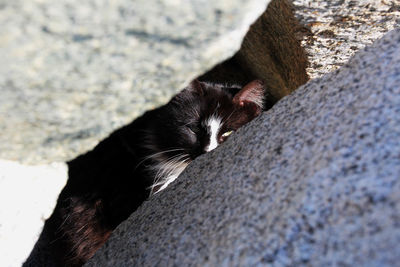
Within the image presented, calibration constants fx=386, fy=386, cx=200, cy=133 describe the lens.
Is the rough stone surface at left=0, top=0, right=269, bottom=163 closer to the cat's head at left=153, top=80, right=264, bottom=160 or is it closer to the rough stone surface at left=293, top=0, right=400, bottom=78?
the rough stone surface at left=293, top=0, right=400, bottom=78

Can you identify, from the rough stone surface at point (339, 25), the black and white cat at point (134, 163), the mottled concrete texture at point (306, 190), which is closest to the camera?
the mottled concrete texture at point (306, 190)

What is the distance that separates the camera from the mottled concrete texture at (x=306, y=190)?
0.50m

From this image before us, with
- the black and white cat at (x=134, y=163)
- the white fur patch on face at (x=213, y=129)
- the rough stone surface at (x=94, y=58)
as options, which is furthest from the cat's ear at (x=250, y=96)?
the rough stone surface at (x=94, y=58)

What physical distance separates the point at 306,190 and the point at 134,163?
1.05 metres

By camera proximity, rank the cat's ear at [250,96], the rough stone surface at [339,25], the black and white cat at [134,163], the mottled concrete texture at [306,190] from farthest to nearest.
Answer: the cat's ear at [250,96] → the black and white cat at [134,163] → the rough stone surface at [339,25] → the mottled concrete texture at [306,190]

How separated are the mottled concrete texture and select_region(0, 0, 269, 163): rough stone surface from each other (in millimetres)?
206

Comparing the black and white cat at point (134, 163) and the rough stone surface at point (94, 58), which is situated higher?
the rough stone surface at point (94, 58)

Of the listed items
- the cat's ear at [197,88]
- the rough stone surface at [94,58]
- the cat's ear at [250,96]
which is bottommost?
the cat's ear at [250,96]

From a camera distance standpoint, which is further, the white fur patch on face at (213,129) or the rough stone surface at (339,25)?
the white fur patch on face at (213,129)

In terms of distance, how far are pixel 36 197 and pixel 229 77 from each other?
1.43 metres

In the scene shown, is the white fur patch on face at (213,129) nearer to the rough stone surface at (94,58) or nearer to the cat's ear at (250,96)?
the cat's ear at (250,96)

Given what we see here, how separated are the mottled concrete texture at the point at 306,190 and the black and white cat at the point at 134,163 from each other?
49 cm

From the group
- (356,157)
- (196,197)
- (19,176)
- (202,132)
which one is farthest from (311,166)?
(202,132)

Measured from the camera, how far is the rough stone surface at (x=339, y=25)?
3.34 feet
